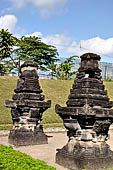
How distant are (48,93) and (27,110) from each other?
50.5ft

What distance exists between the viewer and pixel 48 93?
26359mm

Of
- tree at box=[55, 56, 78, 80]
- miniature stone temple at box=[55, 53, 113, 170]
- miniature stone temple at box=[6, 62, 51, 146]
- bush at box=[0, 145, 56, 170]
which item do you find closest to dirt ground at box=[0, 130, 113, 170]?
miniature stone temple at box=[6, 62, 51, 146]

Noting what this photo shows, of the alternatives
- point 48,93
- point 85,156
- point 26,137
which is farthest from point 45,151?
point 48,93

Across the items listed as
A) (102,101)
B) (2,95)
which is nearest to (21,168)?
(102,101)

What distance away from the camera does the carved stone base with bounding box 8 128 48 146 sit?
35.6 ft

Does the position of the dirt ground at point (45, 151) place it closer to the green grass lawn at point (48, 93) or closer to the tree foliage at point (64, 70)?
the green grass lawn at point (48, 93)

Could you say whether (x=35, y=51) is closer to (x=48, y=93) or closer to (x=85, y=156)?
(x=48, y=93)

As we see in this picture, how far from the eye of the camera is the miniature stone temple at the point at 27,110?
35.8 ft

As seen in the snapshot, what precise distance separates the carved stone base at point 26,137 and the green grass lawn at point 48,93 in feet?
19.1

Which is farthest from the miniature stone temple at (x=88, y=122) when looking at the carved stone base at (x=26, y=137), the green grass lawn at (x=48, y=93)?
the green grass lawn at (x=48, y=93)

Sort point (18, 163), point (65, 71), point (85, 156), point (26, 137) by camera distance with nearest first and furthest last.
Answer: point (18, 163)
point (85, 156)
point (26, 137)
point (65, 71)

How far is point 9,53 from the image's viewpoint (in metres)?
37.7

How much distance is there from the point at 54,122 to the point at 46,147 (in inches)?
317

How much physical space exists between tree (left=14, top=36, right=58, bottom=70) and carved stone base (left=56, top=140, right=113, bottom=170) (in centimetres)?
3539
